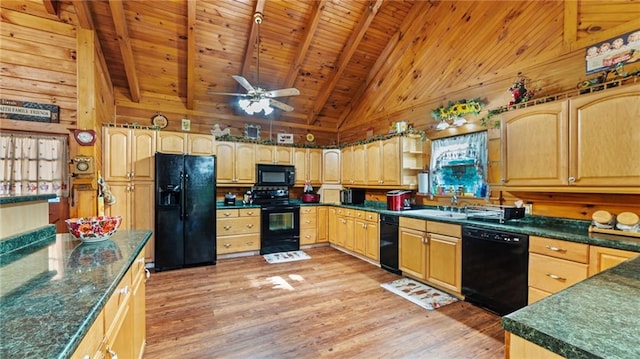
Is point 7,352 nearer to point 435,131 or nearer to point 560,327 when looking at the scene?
point 560,327

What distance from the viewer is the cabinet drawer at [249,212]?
483cm

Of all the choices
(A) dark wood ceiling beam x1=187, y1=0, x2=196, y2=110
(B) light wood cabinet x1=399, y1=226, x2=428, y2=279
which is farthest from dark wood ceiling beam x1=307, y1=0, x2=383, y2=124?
(B) light wood cabinet x1=399, y1=226, x2=428, y2=279

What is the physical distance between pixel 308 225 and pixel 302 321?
9.01 ft

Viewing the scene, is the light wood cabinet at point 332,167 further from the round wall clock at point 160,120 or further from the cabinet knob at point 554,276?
the cabinet knob at point 554,276

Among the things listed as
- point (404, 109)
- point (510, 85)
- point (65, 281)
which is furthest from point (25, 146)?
point (510, 85)

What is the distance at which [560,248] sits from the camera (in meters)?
2.30

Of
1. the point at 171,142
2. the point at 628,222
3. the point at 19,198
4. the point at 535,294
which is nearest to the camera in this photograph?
the point at 19,198

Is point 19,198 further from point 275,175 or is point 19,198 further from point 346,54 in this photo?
point 346,54

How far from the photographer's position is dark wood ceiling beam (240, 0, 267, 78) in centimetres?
398

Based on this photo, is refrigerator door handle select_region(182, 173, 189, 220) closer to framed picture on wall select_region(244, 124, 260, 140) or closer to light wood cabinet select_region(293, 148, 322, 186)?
framed picture on wall select_region(244, 124, 260, 140)

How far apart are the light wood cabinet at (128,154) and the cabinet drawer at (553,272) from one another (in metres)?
4.89

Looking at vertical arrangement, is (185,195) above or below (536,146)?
below

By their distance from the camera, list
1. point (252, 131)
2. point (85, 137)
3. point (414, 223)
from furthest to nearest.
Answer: point (252, 131) → point (414, 223) → point (85, 137)

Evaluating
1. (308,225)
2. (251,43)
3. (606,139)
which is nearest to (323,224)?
(308,225)
